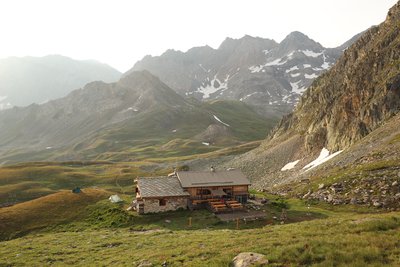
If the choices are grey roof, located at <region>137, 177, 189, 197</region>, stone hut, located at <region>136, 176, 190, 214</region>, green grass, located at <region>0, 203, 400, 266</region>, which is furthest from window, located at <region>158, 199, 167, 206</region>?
green grass, located at <region>0, 203, 400, 266</region>

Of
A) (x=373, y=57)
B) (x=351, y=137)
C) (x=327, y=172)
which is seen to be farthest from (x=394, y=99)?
(x=327, y=172)

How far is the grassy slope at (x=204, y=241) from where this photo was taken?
18750 mm

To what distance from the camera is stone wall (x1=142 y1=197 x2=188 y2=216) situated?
4850cm

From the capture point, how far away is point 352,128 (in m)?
78.1

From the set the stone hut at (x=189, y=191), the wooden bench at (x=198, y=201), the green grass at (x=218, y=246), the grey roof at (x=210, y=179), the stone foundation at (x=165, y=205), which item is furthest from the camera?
the grey roof at (x=210, y=179)

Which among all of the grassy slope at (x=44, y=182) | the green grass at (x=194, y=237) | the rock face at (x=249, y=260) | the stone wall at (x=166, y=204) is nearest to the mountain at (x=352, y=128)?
the green grass at (x=194, y=237)

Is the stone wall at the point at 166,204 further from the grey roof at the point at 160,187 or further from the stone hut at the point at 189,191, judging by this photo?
the grey roof at the point at 160,187

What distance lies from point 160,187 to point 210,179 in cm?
885

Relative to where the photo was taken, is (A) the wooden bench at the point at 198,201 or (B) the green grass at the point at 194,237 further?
(A) the wooden bench at the point at 198,201

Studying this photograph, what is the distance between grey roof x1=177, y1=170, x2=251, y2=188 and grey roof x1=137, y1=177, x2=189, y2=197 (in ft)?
3.87

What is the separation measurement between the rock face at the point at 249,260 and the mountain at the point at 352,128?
28253mm

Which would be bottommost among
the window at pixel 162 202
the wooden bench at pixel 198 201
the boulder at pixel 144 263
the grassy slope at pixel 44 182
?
the grassy slope at pixel 44 182

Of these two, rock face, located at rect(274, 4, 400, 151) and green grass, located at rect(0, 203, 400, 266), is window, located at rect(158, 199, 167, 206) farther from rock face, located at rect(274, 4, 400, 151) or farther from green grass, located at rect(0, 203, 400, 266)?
rock face, located at rect(274, 4, 400, 151)

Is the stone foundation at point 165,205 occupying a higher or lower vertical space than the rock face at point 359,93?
lower
